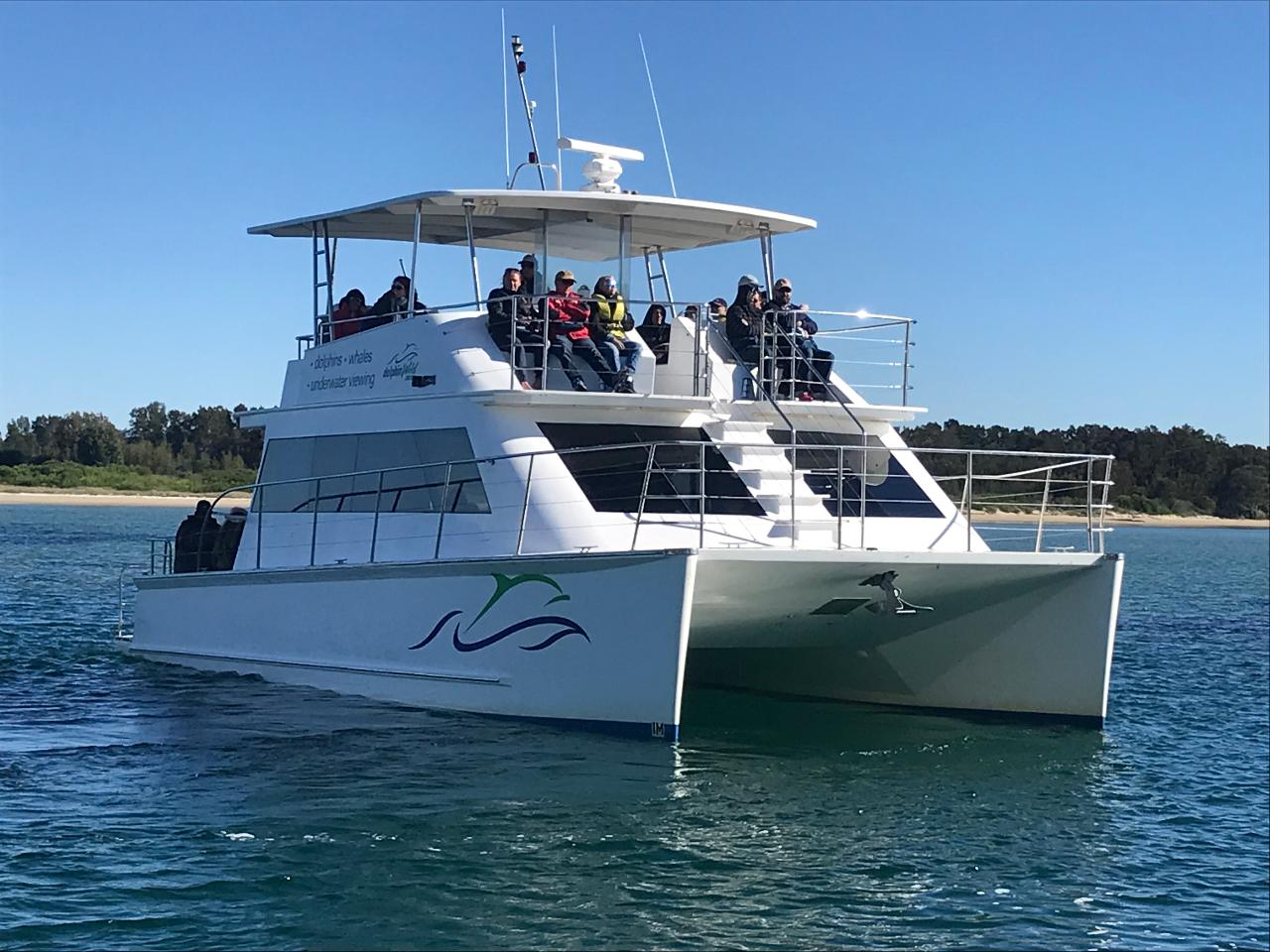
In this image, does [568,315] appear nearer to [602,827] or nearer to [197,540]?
[602,827]

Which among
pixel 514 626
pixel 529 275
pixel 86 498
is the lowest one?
pixel 86 498

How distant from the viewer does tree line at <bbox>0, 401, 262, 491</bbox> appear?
247ft

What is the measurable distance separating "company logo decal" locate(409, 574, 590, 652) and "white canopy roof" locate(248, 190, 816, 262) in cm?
344

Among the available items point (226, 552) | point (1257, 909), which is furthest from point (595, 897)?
point (226, 552)

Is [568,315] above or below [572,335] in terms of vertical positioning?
above

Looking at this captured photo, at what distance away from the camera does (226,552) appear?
1598 centimetres

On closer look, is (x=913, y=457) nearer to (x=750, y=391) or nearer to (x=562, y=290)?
(x=750, y=391)

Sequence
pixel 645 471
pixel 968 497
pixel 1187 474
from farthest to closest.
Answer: pixel 1187 474 → pixel 968 497 → pixel 645 471

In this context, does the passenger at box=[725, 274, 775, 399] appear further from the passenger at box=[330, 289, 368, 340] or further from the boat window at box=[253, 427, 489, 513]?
the passenger at box=[330, 289, 368, 340]

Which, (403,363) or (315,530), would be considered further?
(315,530)

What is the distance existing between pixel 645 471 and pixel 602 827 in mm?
3603

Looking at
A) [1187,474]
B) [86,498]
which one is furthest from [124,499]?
[1187,474]

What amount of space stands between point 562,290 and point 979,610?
447cm

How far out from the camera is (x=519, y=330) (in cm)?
1316
